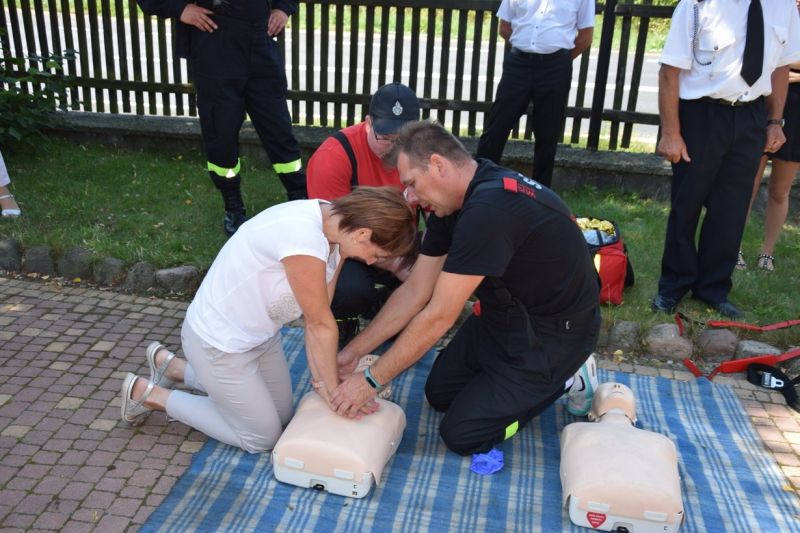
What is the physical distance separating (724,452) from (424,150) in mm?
1951

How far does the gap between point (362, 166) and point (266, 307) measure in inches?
44.7

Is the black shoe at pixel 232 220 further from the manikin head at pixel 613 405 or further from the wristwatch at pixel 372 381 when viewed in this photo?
the manikin head at pixel 613 405

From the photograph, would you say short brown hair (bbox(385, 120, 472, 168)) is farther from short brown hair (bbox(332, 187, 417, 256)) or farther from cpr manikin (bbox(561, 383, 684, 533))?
cpr manikin (bbox(561, 383, 684, 533))

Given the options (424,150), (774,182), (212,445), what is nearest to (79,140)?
(212,445)

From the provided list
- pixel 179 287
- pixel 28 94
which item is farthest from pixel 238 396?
pixel 28 94

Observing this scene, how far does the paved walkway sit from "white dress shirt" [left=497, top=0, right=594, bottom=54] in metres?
2.52

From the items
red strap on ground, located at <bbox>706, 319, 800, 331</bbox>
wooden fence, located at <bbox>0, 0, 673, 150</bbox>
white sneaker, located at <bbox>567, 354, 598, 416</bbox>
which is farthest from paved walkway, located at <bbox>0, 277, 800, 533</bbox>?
wooden fence, located at <bbox>0, 0, 673, 150</bbox>

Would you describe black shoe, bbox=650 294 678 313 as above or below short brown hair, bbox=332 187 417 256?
below

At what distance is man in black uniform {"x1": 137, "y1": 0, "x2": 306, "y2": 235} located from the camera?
4918 mm

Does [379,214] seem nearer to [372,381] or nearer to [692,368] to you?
[372,381]

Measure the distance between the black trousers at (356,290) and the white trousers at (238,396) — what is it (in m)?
0.57

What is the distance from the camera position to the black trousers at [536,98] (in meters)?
5.47

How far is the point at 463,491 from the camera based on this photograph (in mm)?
A: 2971

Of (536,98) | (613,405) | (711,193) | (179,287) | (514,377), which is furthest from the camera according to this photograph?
(536,98)
